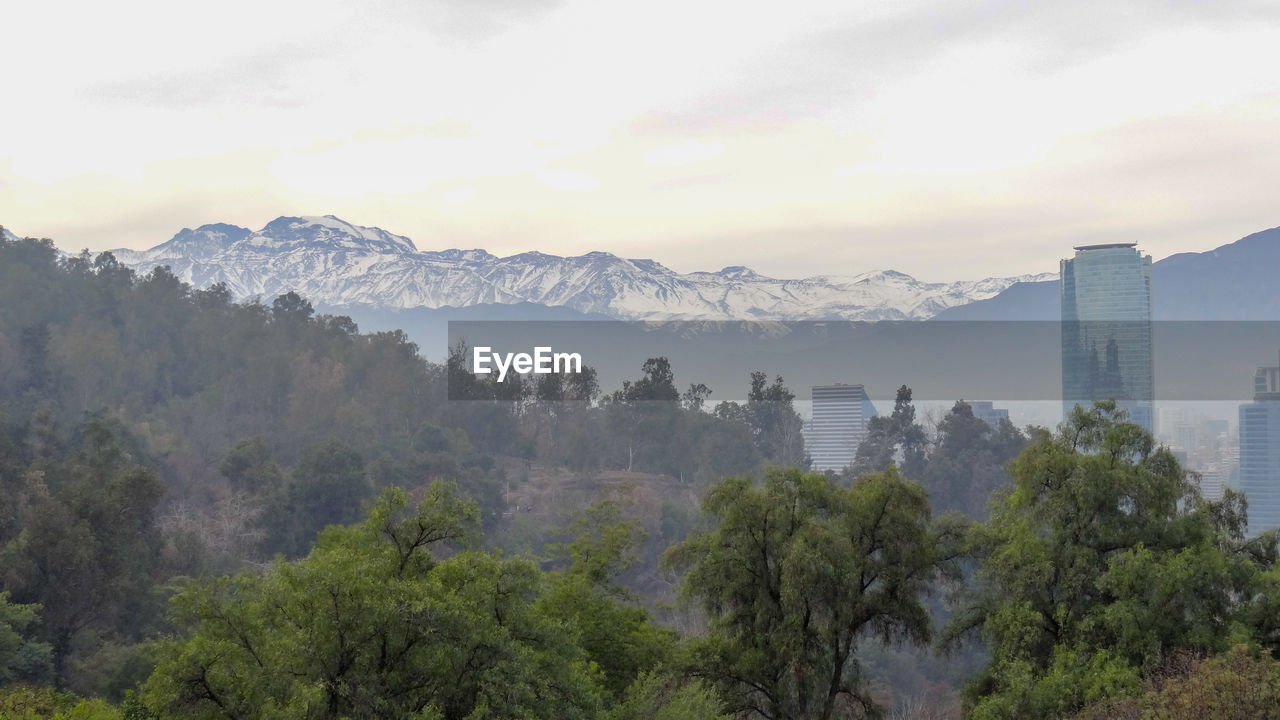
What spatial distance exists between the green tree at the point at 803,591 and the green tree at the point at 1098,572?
4.81ft

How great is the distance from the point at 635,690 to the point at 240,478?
4419 centimetres

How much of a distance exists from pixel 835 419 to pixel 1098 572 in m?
104

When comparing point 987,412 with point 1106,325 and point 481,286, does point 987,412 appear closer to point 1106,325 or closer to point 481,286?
point 1106,325

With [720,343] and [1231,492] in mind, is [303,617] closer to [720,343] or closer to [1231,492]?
[1231,492]

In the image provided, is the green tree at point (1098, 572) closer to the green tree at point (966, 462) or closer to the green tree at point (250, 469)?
the green tree at point (250, 469)

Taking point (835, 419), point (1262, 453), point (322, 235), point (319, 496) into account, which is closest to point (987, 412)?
point (835, 419)

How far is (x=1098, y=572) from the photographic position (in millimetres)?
21266

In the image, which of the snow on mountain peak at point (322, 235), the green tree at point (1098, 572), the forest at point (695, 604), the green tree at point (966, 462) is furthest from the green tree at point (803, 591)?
the snow on mountain peak at point (322, 235)

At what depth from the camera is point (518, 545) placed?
60.5 metres

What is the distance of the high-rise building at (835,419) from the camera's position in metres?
117

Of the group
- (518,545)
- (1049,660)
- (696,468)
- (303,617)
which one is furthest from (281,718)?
(696,468)

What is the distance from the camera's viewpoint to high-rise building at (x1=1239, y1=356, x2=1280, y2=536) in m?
118

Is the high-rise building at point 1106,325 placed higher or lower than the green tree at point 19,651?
higher

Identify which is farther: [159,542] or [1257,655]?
[159,542]
